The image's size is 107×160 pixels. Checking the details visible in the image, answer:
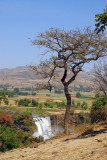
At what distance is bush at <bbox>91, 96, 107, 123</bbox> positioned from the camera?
13.6 m

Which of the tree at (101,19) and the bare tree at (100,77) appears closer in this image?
the tree at (101,19)

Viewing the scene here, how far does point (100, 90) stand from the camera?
17.1 metres

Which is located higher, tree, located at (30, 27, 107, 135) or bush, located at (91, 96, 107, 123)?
tree, located at (30, 27, 107, 135)

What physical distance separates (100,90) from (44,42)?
672 cm

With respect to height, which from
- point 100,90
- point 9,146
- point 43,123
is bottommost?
point 43,123

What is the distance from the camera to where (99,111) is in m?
13.8

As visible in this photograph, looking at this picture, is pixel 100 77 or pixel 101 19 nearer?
pixel 101 19

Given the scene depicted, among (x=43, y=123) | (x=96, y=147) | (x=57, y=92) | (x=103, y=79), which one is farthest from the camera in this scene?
(x=57, y=92)

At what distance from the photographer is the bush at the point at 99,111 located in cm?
1361

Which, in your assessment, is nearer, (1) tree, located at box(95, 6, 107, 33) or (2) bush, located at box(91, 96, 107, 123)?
(1) tree, located at box(95, 6, 107, 33)

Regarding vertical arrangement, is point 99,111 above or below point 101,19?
below

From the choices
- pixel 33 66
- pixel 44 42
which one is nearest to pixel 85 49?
pixel 44 42

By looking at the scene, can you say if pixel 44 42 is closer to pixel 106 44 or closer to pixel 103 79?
pixel 106 44

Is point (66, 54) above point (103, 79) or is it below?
above
